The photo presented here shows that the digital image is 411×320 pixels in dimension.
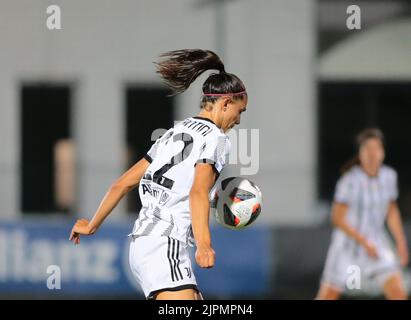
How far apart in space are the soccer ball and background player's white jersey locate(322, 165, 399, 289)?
514 cm

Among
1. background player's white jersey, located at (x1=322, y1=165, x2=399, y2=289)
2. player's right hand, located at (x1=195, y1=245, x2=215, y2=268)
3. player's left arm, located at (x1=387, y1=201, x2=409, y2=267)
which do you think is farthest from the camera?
background player's white jersey, located at (x1=322, y1=165, x2=399, y2=289)

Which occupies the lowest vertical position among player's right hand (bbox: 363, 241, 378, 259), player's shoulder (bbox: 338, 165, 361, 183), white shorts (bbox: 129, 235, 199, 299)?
player's right hand (bbox: 363, 241, 378, 259)

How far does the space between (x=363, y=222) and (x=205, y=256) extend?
22.3ft

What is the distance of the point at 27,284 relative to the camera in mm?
16062

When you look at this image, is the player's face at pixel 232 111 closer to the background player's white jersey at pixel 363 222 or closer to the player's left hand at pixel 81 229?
the player's left hand at pixel 81 229

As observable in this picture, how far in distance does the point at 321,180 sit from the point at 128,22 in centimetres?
377

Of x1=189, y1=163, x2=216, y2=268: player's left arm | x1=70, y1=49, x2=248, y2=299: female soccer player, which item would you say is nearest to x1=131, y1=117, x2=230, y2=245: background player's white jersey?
x1=70, y1=49, x2=248, y2=299: female soccer player

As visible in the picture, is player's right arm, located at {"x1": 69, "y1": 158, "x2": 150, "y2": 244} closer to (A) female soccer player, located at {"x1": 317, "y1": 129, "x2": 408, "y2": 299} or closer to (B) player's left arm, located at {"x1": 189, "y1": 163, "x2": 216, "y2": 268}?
(B) player's left arm, located at {"x1": 189, "y1": 163, "x2": 216, "y2": 268}

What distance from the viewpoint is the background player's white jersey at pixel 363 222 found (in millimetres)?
12078

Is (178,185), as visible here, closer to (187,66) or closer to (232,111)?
(232,111)

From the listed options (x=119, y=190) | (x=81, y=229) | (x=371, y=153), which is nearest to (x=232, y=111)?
(x=119, y=190)

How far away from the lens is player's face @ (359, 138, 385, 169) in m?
12.0

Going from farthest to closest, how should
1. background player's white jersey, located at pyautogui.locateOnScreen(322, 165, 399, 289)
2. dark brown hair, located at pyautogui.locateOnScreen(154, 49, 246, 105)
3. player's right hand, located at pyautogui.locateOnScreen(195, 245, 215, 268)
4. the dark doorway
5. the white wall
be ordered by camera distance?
the white wall, the dark doorway, background player's white jersey, located at pyautogui.locateOnScreen(322, 165, 399, 289), dark brown hair, located at pyautogui.locateOnScreen(154, 49, 246, 105), player's right hand, located at pyautogui.locateOnScreen(195, 245, 215, 268)
